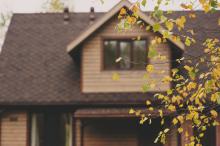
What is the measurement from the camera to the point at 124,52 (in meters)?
21.8

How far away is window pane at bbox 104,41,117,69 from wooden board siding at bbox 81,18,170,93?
19 centimetres

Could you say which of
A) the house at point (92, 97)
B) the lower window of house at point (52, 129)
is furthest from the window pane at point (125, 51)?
the lower window of house at point (52, 129)

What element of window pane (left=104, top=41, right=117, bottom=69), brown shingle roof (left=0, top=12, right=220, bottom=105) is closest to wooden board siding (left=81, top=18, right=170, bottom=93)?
window pane (left=104, top=41, right=117, bottom=69)

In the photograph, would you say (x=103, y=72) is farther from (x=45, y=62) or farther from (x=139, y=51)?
(x=45, y=62)

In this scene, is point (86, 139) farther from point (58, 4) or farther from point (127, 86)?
point (58, 4)

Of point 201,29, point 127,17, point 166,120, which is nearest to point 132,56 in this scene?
point 166,120

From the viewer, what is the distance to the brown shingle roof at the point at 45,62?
2177 cm

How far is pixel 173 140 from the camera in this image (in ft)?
71.5

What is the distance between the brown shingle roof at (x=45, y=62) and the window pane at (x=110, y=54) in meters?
1.08

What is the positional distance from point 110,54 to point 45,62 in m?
3.31

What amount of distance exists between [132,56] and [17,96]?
4.47 m

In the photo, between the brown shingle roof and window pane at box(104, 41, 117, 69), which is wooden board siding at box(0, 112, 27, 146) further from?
window pane at box(104, 41, 117, 69)

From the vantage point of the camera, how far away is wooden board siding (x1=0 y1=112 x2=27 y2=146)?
864 inches

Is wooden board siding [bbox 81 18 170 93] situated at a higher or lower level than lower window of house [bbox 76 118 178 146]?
higher
